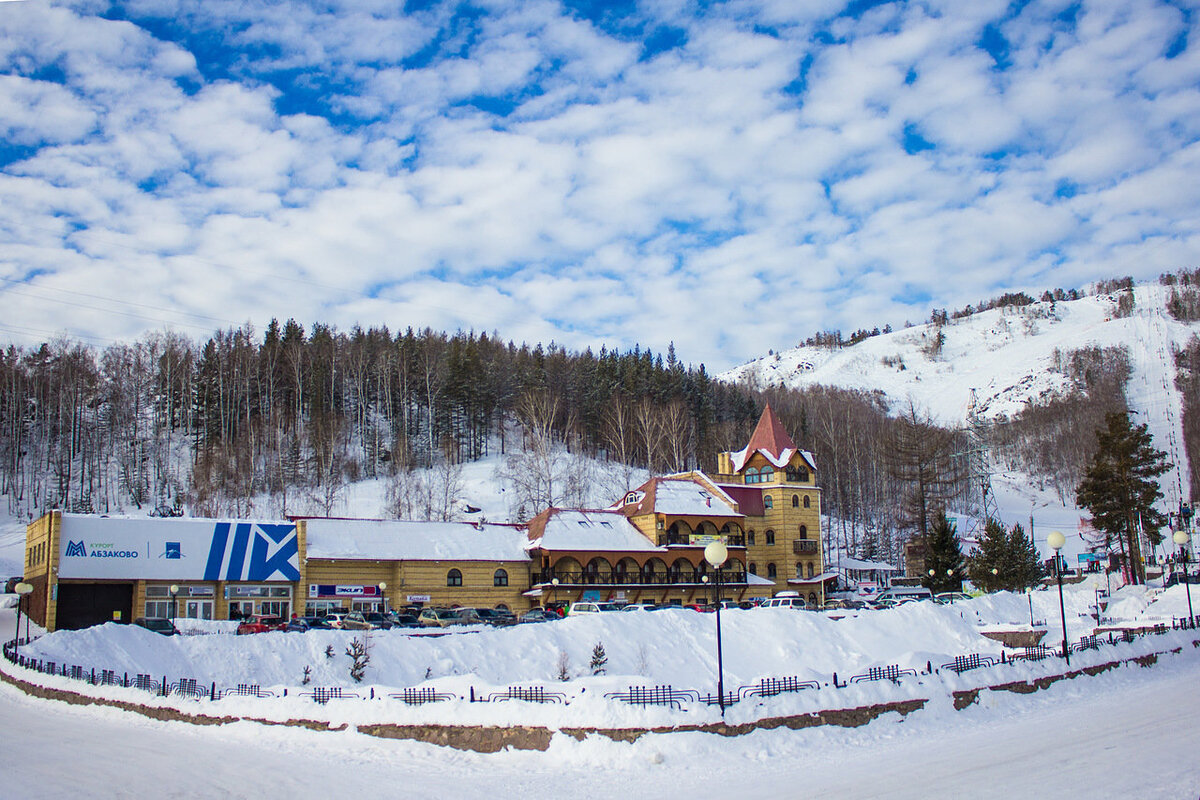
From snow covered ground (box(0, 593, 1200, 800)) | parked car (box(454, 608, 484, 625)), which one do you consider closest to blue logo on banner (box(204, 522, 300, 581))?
parked car (box(454, 608, 484, 625))

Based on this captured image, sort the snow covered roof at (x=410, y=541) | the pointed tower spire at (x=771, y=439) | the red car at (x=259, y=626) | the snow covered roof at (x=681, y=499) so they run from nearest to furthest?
1. the red car at (x=259, y=626)
2. the snow covered roof at (x=410, y=541)
3. the snow covered roof at (x=681, y=499)
4. the pointed tower spire at (x=771, y=439)

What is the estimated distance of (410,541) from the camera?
171ft

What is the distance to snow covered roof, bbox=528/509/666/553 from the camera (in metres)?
55.2

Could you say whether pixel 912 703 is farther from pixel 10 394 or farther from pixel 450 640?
pixel 10 394

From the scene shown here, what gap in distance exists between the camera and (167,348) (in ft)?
300

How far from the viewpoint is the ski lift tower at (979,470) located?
3152 inches

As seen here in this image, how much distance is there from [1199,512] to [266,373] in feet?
376

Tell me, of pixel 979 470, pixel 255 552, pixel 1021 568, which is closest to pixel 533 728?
pixel 255 552

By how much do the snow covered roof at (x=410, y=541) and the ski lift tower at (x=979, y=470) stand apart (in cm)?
3456

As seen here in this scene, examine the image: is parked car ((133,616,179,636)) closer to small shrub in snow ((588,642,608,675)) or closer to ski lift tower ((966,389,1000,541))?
small shrub in snow ((588,642,608,675))

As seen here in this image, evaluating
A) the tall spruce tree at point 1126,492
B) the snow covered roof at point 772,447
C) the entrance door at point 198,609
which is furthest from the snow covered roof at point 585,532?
the tall spruce tree at point 1126,492

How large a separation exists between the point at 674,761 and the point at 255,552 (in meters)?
37.2

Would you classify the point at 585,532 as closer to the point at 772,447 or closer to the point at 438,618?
the point at 438,618

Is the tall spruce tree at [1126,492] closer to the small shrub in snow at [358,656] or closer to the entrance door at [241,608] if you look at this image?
the small shrub in snow at [358,656]
